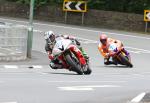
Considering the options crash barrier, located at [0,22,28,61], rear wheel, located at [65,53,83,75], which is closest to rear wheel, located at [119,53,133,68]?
crash barrier, located at [0,22,28,61]

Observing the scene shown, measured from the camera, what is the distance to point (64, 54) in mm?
21422

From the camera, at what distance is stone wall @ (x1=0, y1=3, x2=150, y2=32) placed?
1713 inches

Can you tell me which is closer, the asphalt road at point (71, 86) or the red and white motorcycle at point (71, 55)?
the asphalt road at point (71, 86)

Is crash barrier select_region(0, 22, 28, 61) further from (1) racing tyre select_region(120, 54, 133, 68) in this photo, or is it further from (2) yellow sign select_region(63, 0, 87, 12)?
(2) yellow sign select_region(63, 0, 87, 12)

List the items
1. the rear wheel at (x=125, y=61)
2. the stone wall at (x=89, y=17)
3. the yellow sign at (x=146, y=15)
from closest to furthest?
the rear wheel at (x=125, y=61), the yellow sign at (x=146, y=15), the stone wall at (x=89, y=17)

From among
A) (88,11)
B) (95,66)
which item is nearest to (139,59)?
(95,66)

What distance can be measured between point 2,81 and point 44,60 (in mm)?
11749

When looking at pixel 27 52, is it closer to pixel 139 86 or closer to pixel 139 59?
pixel 139 59

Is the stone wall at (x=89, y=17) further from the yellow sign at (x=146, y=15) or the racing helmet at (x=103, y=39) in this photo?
the racing helmet at (x=103, y=39)

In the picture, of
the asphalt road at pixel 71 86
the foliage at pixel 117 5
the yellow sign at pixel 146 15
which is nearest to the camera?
the asphalt road at pixel 71 86

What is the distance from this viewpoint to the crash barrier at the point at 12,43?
27672 millimetres

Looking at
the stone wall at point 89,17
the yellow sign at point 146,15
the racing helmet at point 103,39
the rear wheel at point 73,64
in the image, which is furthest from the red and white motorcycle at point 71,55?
the stone wall at point 89,17

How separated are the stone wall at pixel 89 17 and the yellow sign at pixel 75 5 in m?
0.36

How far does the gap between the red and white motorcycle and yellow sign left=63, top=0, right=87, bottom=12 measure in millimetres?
24639
